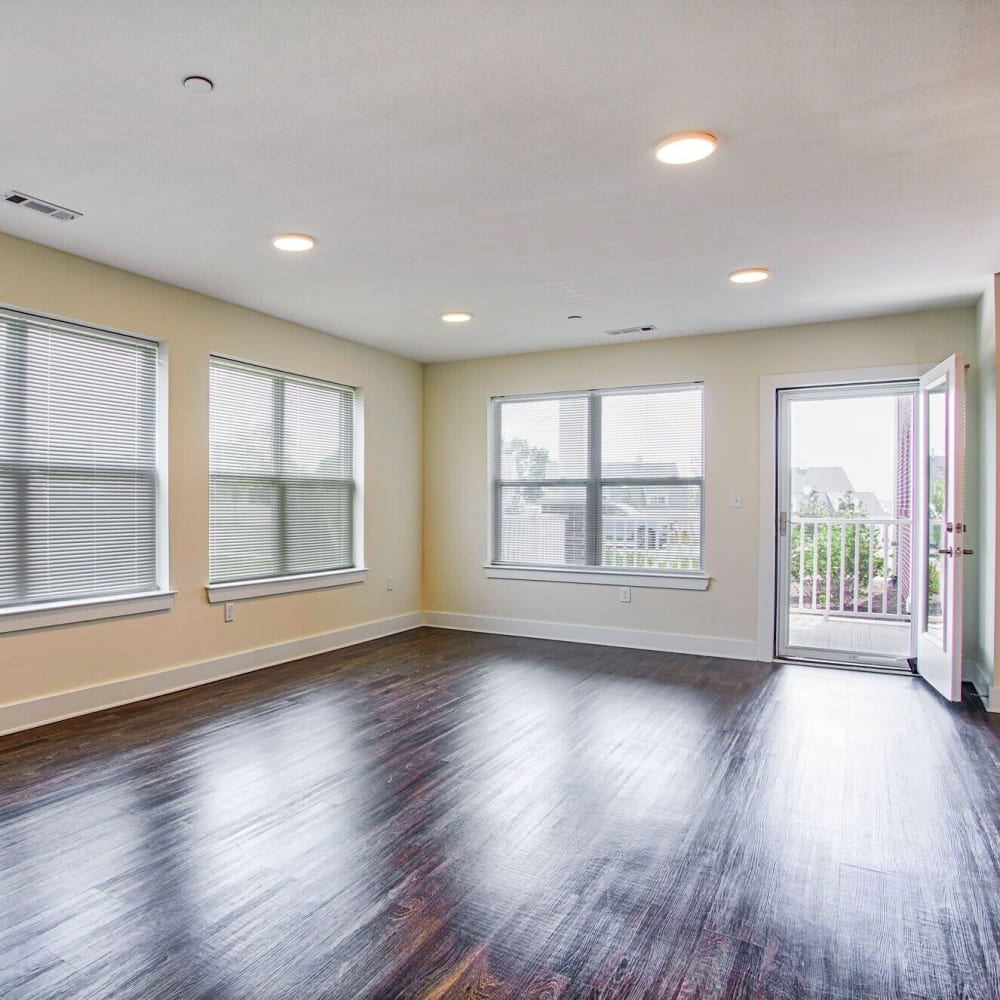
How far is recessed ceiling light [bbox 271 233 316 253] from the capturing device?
3.46 meters

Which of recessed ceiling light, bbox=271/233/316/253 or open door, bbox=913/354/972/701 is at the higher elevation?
recessed ceiling light, bbox=271/233/316/253

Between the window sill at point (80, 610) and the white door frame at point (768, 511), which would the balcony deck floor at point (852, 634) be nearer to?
the white door frame at point (768, 511)

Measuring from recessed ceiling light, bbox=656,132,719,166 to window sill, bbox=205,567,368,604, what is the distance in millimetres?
3623

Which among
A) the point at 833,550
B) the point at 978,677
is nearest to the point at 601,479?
the point at 833,550

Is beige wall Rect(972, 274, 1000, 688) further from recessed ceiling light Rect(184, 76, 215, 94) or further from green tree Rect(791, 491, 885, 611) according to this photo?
recessed ceiling light Rect(184, 76, 215, 94)

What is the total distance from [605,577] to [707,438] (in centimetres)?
138

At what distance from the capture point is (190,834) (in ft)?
8.01

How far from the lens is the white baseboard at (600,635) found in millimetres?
5387

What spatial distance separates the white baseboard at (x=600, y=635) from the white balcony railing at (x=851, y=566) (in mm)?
664

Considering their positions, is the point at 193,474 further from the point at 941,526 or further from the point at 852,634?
the point at 852,634

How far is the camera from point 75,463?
3.87 meters

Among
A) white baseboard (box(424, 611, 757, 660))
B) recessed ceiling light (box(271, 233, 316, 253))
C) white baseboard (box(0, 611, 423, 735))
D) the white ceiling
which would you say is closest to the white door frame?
white baseboard (box(424, 611, 757, 660))

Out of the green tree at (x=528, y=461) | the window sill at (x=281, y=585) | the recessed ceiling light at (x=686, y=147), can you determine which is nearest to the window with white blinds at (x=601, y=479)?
the green tree at (x=528, y=461)

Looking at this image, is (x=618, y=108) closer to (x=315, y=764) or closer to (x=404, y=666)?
(x=315, y=764)
